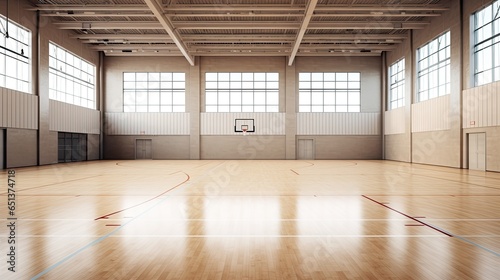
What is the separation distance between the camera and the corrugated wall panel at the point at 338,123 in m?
32.2

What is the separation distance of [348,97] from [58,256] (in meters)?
30.6

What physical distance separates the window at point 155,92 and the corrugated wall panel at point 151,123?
702 mm

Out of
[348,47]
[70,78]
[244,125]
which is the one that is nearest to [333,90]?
[348,47]

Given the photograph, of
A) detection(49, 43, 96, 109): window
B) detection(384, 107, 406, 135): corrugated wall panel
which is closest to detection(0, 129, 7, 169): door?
detection(49, 43, 96, 109): window

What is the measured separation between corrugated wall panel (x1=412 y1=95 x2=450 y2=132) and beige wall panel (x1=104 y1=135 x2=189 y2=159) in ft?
65.3

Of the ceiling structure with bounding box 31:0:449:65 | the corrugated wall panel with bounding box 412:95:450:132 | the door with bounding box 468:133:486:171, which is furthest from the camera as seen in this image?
the corrugated wall panel with bounding box 412:95:450:132

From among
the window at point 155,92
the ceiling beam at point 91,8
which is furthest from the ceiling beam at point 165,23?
the window at point 155,92

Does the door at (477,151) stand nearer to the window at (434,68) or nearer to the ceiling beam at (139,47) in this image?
the window at (434,68)

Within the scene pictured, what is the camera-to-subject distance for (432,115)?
76.6 ft

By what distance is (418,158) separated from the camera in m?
25.7

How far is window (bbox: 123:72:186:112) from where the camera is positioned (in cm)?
3225

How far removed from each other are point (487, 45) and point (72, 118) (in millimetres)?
28560

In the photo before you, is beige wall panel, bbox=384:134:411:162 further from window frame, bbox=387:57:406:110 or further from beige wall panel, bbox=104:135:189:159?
beige wall panel, bbox=104:135:189:159

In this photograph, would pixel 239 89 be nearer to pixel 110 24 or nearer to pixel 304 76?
pixel 304 76
